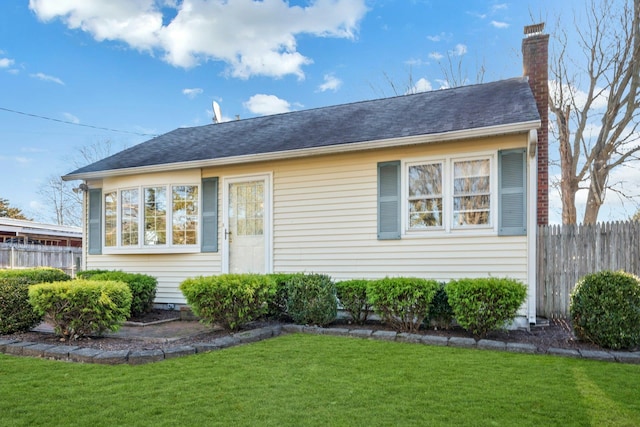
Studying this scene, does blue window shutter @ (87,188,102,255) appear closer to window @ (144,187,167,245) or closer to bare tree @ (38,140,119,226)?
window @ (144,187,167,245)

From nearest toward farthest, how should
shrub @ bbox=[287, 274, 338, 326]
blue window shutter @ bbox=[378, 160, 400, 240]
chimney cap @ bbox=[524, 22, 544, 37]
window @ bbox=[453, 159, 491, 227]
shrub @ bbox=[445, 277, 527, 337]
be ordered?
shrub @ bbox=[445, 277, 527, 337]
shrub @ bbox=[287, 274, 338, 326]
window @ bbox=[453, 159, 491, 227]
blue window shutter @ bbox=[378, 160, 400, 240]
chimney cap @ bbox=[524, 22, 544, 37]

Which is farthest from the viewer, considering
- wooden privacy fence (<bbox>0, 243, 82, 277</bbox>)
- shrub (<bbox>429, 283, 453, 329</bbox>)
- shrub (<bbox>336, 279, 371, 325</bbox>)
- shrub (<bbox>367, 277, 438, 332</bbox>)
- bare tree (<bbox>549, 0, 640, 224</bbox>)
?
wooden privacy fence (<bbox>0, 243, 82, 277</bbox>)

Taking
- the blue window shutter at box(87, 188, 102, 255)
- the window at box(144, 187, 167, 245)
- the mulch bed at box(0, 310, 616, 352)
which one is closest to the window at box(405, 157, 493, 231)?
the mulch bed at box(0, 310, 616, 352)

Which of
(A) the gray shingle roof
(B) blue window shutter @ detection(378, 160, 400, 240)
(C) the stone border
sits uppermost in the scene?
(A) the gray shingle roof

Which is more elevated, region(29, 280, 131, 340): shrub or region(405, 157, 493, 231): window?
region(405, 157, 493, 231): window

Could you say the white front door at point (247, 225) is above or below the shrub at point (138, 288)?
above

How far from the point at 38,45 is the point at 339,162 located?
13463 millimetres

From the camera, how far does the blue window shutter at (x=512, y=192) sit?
237 inches

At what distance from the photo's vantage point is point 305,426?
2.72 metres

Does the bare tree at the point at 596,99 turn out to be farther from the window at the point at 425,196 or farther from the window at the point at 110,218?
the window at the point at 110,218

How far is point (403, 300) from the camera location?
568 centimetres

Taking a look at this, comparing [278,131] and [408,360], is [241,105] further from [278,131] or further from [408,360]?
[408,360]

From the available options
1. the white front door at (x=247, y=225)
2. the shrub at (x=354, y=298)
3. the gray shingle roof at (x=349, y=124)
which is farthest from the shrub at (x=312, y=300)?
the gray shingle roof at (x=349, y=124)

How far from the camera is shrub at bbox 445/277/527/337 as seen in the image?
516 centimetres
